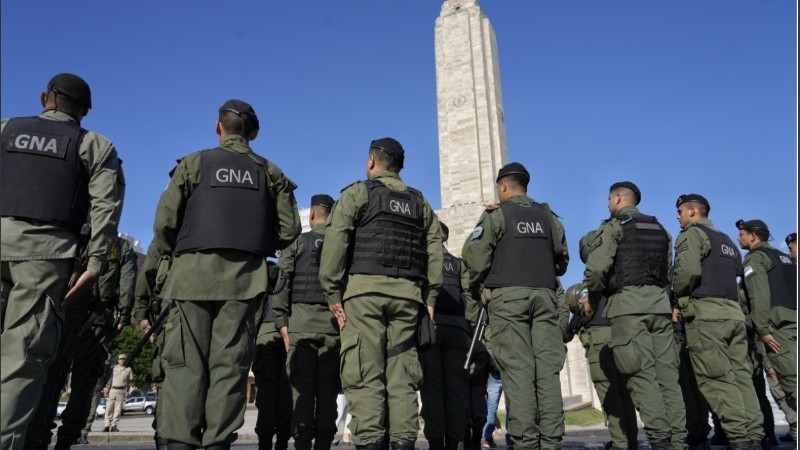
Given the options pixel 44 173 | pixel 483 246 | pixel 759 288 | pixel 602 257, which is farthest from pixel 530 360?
pixel 759 288

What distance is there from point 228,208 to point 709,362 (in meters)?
4.32

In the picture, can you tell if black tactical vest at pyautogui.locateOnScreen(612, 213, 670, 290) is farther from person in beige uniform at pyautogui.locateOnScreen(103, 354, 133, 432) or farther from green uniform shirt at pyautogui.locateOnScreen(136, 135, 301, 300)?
person in beige uniform at pyautogui.locateOnScreen(103, 354, 133, 432)

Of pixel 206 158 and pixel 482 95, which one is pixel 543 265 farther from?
pixel 482 95

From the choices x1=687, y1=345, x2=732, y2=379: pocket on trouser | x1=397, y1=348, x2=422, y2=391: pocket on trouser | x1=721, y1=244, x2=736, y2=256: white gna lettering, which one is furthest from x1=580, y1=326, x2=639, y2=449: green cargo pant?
x1=397, y1=348, x2=422, y2=391: pocket on trouser

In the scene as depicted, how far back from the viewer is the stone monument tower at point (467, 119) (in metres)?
33.2

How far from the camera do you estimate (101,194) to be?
10.7ft

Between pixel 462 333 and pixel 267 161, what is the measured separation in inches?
97.3

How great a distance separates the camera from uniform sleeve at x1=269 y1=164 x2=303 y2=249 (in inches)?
150

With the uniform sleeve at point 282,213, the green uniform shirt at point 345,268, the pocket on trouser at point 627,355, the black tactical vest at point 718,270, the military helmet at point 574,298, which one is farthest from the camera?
the military helmet at point 574,298

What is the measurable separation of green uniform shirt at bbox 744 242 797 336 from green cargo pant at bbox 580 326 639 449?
1546mm

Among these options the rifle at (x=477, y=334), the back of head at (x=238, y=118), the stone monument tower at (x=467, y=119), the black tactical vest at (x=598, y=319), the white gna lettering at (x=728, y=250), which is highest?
the stone monument tower at (x=467, y=119)

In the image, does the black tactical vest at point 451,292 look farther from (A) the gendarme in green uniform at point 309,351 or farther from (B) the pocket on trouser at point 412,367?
(B) the pocket on trouser at point 412,367

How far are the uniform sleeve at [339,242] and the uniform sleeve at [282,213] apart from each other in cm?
27

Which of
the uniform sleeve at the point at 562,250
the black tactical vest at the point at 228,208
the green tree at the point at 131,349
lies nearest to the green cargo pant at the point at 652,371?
the uniform sleeve at the point at 562,250
